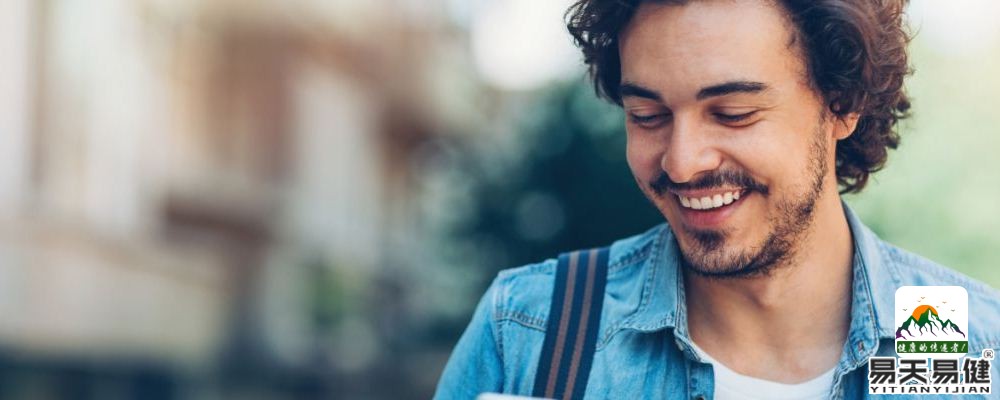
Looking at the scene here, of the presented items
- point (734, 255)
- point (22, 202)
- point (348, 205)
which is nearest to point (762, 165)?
point (734, 255)

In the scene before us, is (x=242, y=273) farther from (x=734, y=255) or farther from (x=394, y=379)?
(x=734, y=255)

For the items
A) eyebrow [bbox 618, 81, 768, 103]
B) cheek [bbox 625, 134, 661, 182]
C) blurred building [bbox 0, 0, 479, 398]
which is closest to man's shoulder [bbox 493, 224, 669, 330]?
cheek [bbox 625, 134, 661, 182]

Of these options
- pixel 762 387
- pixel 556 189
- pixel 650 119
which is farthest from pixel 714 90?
pixel 556 189

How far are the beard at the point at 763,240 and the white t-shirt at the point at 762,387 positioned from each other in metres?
0.16

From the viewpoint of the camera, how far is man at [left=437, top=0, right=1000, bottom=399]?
7.56 feet

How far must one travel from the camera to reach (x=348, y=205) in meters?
14.0

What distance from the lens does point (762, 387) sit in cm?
235

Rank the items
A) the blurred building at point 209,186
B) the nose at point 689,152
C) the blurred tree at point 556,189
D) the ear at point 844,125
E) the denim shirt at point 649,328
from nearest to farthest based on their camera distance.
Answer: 1. the nose at point 689,152
2. the denim shirt at point 649,328
3. the ear at point 844,125
4. the blurred tree at point 556,189
5. the blurred building at point 209,186

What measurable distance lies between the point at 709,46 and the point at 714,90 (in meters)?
0.08

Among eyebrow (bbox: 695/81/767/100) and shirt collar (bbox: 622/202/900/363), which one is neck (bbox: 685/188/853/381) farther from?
eyebrow (bbox: 695/81/767/100)

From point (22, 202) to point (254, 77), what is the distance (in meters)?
4.55

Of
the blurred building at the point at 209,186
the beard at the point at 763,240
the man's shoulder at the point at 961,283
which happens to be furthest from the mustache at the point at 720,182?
the blurred building at the point at 209,186

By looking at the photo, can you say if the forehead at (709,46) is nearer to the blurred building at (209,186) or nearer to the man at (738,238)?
the man at (738,238)

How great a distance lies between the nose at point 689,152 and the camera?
2.26 meters
